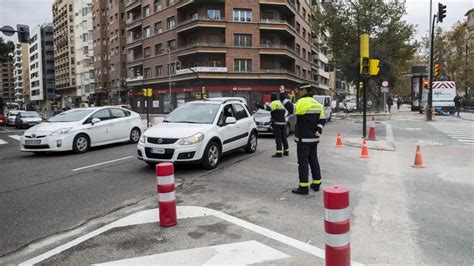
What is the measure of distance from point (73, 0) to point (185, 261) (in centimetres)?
10028

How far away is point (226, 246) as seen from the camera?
14.0 ft

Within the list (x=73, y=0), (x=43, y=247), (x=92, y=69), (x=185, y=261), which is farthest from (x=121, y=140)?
(x=73, y=0)

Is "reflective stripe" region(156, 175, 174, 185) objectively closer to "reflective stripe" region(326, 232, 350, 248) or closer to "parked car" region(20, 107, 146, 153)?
"reflective stripe" region(326, 232, 350, 248)

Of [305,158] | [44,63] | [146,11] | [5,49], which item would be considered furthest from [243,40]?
[44,63]

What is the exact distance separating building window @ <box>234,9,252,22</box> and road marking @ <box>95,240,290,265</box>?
1811 inches

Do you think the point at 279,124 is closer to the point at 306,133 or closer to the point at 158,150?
the point at 158,150

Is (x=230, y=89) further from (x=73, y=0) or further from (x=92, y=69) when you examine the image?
(x=73, y=0)

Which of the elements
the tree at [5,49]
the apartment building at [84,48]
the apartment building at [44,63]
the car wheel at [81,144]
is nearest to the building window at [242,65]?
the tree at [5,49]

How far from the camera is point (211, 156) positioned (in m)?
8.83

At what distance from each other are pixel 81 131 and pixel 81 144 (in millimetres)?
401

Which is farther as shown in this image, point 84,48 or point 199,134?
point 84,48

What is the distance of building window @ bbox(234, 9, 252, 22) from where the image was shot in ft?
157

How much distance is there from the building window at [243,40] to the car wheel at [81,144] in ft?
122

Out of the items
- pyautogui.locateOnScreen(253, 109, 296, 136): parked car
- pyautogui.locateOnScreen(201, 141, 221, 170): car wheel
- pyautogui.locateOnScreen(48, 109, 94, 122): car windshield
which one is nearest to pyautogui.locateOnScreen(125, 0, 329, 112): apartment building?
pyautogui.locateOnScreen(253, 109, 296, 136): parked car
